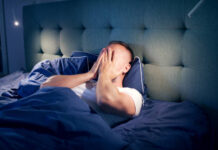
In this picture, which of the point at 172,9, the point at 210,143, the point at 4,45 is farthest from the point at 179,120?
the point at 4,45

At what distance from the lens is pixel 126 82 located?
144cm

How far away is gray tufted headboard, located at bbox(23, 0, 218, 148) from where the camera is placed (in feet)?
3.87

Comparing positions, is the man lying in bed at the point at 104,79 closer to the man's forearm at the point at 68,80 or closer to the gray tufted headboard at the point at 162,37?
the man's forearm at the point at 68,80

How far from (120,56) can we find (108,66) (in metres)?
0.13

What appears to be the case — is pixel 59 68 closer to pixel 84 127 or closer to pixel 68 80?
pixel 68 80

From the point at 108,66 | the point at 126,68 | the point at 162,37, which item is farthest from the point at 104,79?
the point at 162,37

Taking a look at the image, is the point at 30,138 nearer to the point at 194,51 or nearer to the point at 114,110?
the point at 114,110

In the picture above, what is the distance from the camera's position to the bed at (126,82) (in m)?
0.79

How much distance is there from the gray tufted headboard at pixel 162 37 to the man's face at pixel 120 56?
4.4 inches

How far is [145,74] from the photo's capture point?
146 centimetres

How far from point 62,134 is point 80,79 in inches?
26.3

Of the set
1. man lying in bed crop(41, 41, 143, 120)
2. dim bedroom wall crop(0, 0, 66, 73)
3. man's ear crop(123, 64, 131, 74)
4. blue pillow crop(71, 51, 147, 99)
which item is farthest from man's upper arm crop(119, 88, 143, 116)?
dim bedroom wall crop(0, 0, 66, 73)

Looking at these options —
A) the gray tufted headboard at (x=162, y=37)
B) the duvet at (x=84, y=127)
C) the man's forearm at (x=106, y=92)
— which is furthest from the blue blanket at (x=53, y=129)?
the gray tufted headboard at (x=162, y=37)

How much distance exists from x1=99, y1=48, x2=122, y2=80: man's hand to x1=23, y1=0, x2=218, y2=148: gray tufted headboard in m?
0.21
